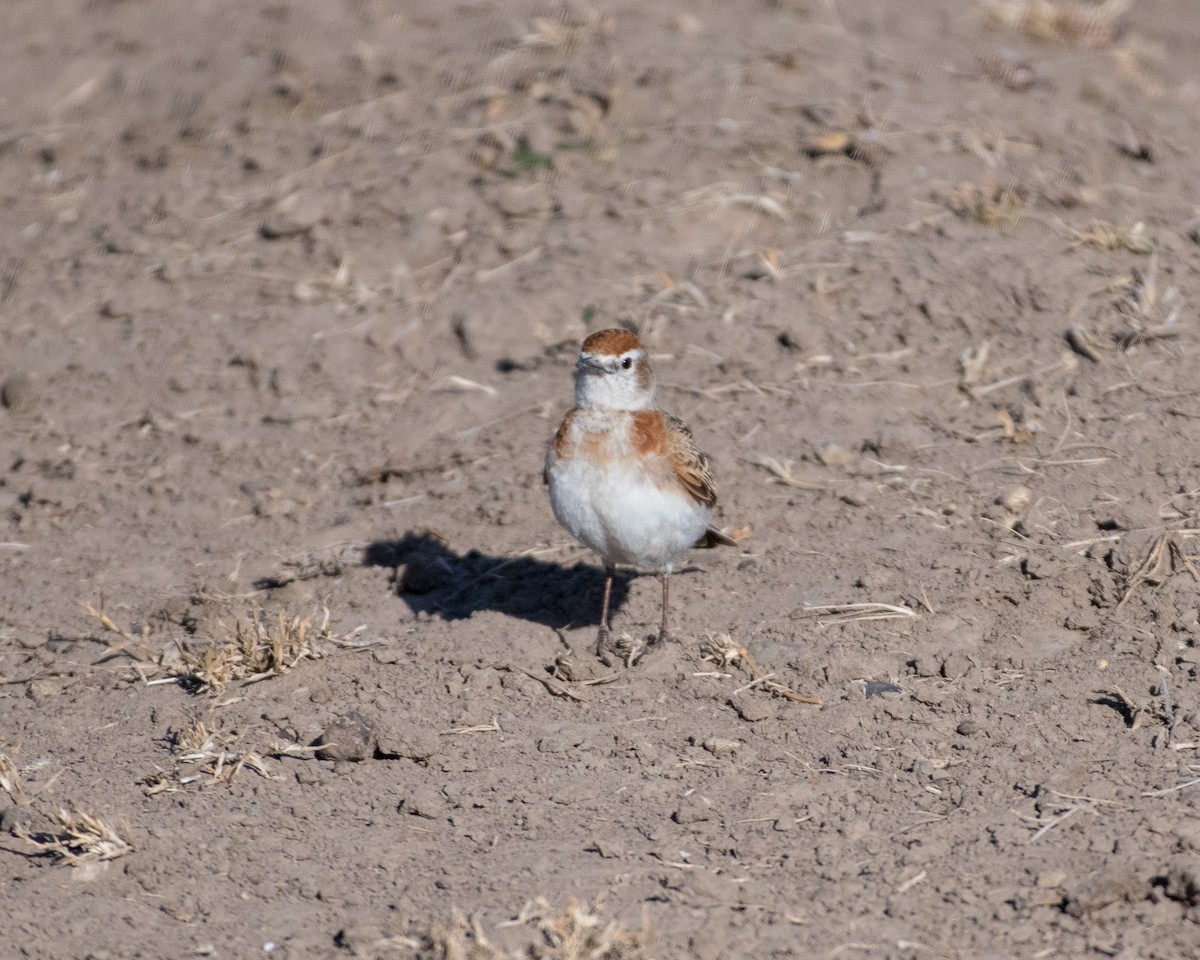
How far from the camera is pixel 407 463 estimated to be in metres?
8.34

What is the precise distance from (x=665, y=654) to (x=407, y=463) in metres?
2.42

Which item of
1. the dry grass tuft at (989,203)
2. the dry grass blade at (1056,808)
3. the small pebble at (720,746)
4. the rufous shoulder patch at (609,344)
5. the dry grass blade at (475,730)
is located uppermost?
the rufous shoulder patch at (609,344)

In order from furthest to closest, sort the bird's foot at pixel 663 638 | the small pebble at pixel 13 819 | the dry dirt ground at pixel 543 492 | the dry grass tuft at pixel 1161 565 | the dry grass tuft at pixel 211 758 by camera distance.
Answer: the bird's foot at pixel 663 638 < the dry grass tuft at pixel 1161 565 < the dry grass tuft at pixel 211 758 < the small pebble at pixel 13 819 < the dry dirt ground at pixel 543 492

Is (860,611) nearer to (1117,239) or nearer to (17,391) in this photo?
(1117,239)

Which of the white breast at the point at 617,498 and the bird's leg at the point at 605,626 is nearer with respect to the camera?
the white breast at the point at 617,498

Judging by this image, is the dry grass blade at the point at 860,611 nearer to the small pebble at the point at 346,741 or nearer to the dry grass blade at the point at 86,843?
the small pebble at the point at 346,741

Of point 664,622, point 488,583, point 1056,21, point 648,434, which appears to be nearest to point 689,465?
point 648,434

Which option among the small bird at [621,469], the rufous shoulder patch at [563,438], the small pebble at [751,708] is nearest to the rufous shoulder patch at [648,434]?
the small bird at [621,469]

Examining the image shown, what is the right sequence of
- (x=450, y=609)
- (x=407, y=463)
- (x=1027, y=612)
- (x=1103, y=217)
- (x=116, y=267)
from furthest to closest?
1. (x=116, y=267)
2. (x=1103, y=217)
3. (x=407, y=463)
4. (x=450, y=609)
5. (x=1027, y=612)

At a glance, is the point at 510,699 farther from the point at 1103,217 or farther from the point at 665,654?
the point at 1103,217

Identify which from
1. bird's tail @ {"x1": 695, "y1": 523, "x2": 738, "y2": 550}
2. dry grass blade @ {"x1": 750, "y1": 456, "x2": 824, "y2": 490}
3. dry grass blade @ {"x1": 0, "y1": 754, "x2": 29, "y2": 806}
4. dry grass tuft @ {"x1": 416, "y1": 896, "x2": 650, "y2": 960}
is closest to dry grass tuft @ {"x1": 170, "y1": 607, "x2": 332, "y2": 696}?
dry grass blade @ {"x1": 0, "y1": 754, "x2": 29, "y2": 806}

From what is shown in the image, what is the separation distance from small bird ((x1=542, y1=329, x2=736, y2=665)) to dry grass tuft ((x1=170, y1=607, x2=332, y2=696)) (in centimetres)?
132

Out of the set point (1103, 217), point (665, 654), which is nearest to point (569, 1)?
point (1103, 217)

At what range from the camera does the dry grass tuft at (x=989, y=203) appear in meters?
9.23
